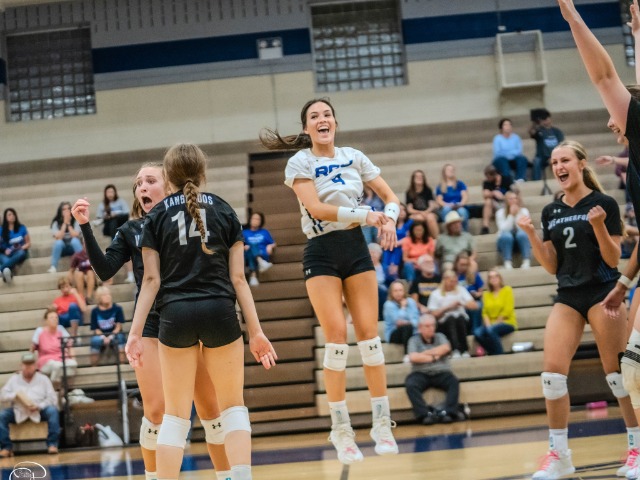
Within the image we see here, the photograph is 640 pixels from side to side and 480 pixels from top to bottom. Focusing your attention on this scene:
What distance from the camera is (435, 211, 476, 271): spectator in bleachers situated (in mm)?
Answer: 11797

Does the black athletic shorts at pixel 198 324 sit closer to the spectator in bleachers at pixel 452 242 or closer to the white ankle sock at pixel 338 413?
the white ankle sock at pixel 338 413

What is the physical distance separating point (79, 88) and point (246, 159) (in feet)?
12.7

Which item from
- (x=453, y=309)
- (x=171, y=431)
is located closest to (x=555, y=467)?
(x=171, y=431)

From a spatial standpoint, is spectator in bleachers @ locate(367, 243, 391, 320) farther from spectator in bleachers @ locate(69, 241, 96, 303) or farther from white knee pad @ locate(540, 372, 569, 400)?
white knee pad @ locate(540, 372, 569, 400)

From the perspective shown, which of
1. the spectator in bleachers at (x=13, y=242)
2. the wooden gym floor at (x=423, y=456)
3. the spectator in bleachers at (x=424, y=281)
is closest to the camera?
the wooden gym floor at (x=423, y=456)

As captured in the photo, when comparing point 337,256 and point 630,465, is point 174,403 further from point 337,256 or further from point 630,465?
point 630,465

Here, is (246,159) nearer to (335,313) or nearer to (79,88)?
(79,88)

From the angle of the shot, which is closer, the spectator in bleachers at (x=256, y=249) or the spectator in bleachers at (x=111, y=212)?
the spectator in bleachers at (x=256, y=249)

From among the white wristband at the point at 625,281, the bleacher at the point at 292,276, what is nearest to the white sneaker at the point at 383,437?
the white wristband at the point at 625,281

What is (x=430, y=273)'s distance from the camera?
11289mm

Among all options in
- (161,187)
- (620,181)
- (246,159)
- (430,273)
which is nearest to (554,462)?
(161,187)

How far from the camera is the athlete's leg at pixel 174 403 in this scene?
4434mm

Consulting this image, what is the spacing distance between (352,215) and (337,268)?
43 cm

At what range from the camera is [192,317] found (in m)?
4.38
